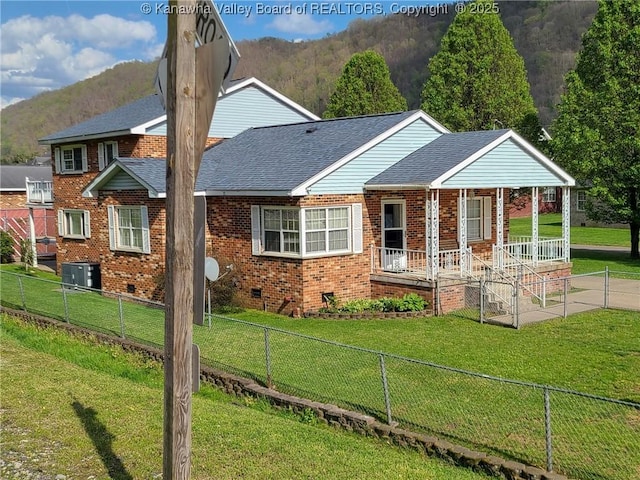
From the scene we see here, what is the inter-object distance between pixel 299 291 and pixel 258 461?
35.9 ft

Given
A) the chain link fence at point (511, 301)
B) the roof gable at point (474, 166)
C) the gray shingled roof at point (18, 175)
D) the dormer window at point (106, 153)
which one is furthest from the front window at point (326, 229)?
the gray shingled roof at point (18, 175)

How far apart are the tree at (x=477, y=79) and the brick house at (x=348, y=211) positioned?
1606 cm

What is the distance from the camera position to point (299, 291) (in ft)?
60.5

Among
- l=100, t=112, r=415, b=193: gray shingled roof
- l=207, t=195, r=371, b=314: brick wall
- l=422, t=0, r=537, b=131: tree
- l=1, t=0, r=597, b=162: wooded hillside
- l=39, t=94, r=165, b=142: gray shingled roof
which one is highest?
l=1, t=0, r=597, b=162: wooded hillside

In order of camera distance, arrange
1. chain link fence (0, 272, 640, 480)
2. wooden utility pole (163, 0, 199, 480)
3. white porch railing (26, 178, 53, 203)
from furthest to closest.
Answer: white porch railing (26, 178, 53, 203) → chain link fence (0, 272, 640, 480) → wooden utility pole (163, 0, 199, 480)

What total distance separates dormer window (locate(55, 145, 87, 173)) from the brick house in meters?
4.56

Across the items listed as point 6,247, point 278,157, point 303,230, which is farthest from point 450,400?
point 6,247

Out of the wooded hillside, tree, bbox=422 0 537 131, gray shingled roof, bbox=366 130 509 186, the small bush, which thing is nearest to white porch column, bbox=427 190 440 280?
gray shingled roof, bbox=366 130 509 186

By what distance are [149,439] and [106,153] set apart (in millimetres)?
18866

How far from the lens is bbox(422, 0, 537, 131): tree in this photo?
121ft

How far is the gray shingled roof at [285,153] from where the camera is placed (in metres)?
19.2

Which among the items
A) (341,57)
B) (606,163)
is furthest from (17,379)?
(341,57)

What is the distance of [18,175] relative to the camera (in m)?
45.6

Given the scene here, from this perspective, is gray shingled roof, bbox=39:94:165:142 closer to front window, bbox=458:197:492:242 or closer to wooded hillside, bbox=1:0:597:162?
front window, bbox=458:197:492:242
